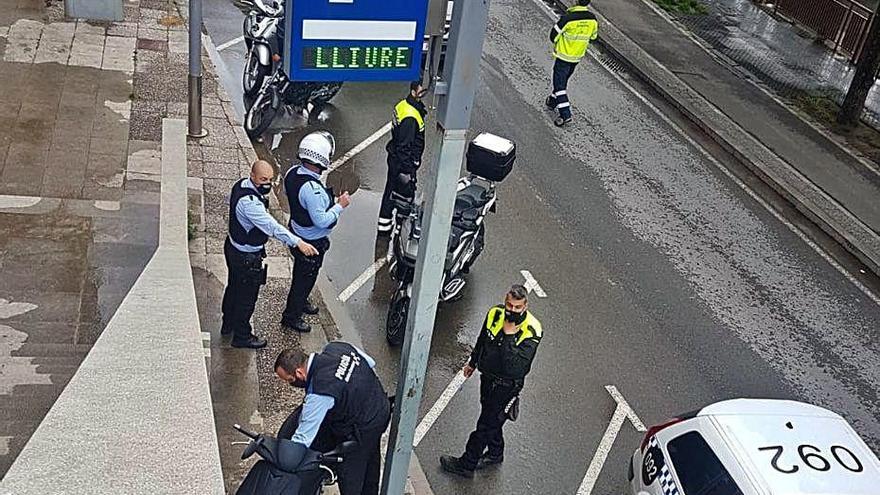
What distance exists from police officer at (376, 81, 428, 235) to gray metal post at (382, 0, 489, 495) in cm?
465

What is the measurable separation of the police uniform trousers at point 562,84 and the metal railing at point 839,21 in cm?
772

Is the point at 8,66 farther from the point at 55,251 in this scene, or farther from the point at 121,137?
the point at 55,251

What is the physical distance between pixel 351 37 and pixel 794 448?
398 centimetres

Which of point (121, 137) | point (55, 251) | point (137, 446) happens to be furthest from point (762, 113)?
point (137, 446)

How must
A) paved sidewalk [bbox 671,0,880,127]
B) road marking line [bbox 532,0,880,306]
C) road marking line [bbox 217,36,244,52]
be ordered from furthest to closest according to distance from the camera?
paved sidewalk [bbox 671,0,880,127]
road marking line [bbox 217,36,244,52]
road marking line [bbox 532,0,880,306]

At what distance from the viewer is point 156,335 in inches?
222

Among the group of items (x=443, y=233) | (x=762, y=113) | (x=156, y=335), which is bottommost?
(x=762, y=113)

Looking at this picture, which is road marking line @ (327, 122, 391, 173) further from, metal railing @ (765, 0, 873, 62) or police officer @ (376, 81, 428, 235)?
metal railing @ (765, 0, 873, 62)

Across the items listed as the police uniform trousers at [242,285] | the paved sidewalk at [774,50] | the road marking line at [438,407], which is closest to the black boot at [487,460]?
the road marking line at [438,407]

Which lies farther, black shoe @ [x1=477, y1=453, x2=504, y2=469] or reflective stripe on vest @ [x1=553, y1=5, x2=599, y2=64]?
reflective stripe on vest @ [x1=553, y1=5, x2=599, y2=64]

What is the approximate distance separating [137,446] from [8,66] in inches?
362

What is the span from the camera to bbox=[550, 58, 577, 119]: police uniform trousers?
13539 mm

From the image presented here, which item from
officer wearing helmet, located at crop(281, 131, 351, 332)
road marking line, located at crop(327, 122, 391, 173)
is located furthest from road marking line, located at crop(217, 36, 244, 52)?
officer wearing helmet, located at crop(281, 131, 351, 332)

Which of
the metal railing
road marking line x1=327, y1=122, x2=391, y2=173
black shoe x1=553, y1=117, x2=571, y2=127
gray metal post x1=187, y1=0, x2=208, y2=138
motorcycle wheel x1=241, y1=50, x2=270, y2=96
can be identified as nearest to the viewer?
gray metal post x1=187, y1=0, x2=208, y2=138
